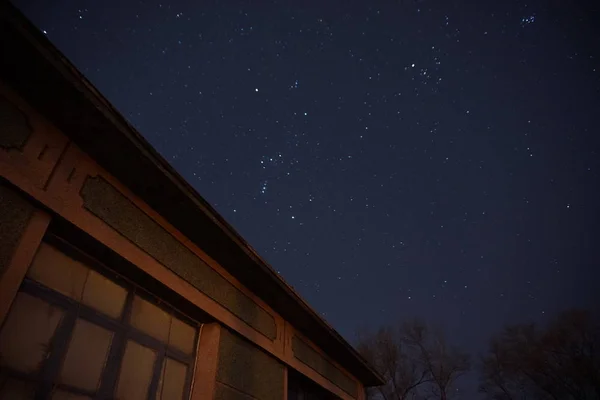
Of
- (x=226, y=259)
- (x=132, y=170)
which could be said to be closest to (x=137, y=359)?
(x=226, y=259)

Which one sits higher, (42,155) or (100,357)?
(42,155)

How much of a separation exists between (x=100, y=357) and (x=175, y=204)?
67.2 inches

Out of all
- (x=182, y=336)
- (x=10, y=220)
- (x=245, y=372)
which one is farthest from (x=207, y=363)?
(x=10, y=220)

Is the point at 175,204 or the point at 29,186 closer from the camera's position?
the point at 29,186

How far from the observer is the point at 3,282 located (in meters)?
2.78

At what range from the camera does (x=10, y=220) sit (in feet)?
9.62

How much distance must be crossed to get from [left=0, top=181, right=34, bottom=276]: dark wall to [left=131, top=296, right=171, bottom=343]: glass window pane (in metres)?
1.50

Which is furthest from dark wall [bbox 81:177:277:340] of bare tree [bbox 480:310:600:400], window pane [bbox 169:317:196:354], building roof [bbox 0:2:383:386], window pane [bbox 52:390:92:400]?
bare tree [bbox 480:310:600:400]

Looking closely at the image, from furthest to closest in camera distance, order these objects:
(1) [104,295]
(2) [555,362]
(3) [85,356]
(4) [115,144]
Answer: (2) [555,362], (1) [104,295], (4) [115,144], (3) [85,356]

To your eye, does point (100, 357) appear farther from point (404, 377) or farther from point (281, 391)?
point (404, 377)

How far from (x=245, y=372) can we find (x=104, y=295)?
231 centimetres

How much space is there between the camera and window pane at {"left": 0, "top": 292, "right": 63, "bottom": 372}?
2.91 metres

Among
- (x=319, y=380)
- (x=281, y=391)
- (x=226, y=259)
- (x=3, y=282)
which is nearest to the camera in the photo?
(x=3, y=282)

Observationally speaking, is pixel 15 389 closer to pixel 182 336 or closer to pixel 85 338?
pixel 85 338
